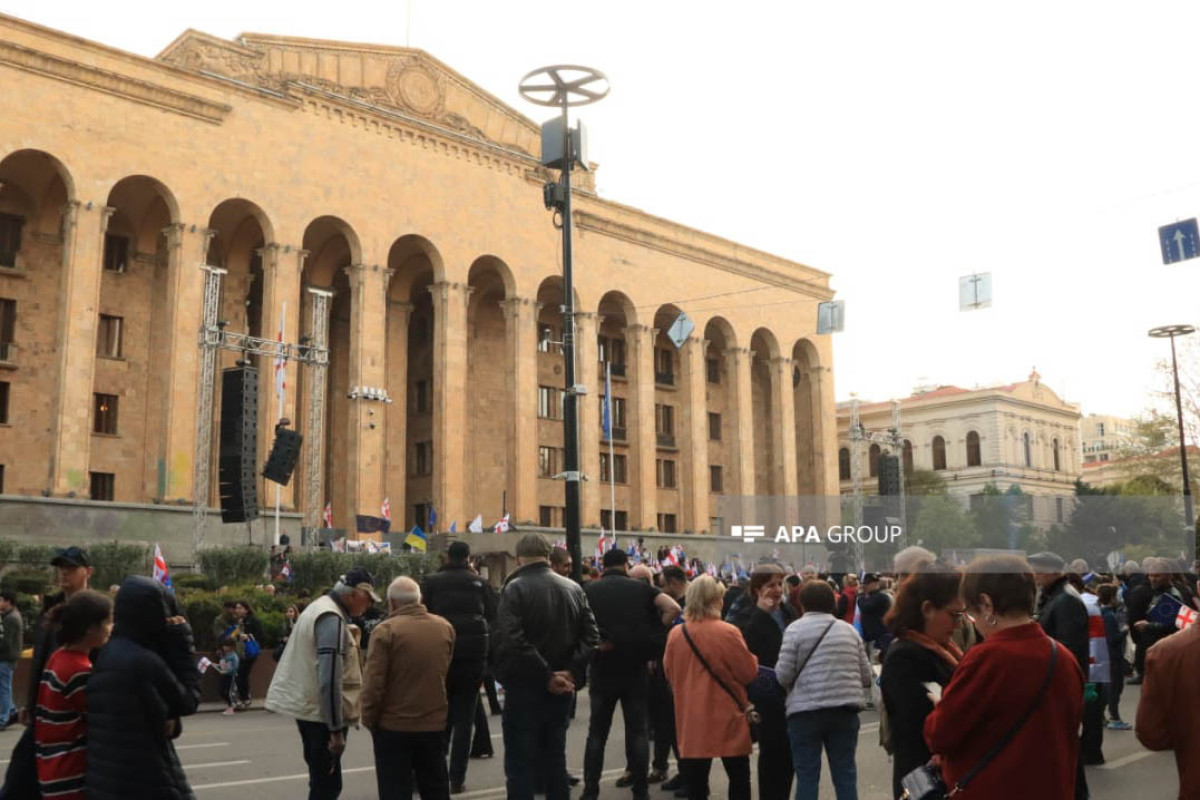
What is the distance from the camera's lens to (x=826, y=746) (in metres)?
6.91

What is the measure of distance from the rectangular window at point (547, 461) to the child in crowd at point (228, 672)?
90.0ft

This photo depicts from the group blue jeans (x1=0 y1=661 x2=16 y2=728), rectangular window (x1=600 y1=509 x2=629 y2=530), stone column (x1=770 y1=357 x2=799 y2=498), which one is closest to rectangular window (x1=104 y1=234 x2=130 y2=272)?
rectangular window (x1=600 y1=509 x2=629 y2=530)

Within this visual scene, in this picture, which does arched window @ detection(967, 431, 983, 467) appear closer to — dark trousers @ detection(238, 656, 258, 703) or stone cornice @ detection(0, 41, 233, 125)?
stone cornice @ detection(0, 41, 233, 125)

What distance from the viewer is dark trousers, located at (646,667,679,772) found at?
997 centimetres

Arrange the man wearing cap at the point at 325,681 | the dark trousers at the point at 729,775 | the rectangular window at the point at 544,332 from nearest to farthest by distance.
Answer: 1. the man wearing cap at the point at 325,681
2. the dark trousers at the point at 729,775
3. the rectangular window at the point at 544,332

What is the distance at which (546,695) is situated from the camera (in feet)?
25.5

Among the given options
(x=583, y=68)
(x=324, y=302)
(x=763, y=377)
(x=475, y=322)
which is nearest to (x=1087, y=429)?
(x=763, y=377)

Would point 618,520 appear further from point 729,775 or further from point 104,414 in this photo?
point 729,775

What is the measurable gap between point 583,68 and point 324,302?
66.4 feet

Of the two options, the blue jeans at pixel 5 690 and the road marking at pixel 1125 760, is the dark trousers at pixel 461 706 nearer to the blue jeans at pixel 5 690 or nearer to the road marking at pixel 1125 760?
the road marking at pixel 1125 760

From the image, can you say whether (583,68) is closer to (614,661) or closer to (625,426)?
(614,661)

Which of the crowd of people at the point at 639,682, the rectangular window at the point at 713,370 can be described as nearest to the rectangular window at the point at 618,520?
the rectangular window at the point at 713,370

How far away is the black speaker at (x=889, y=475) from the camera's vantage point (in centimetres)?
4316

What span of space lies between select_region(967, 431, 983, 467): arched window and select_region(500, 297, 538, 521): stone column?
149 ft
